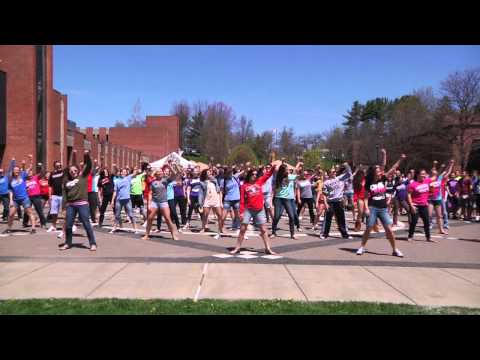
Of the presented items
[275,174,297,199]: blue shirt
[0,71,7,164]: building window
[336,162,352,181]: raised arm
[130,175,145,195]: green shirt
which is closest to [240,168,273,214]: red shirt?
[275,174,297,199]: blue shirt

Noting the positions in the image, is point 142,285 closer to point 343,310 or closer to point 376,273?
point 343,310

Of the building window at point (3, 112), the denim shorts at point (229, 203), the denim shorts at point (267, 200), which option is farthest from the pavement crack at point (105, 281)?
the building window at point (3, 112)

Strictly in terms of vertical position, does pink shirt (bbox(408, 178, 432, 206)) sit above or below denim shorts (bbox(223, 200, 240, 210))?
above

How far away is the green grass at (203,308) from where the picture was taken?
14.9ft

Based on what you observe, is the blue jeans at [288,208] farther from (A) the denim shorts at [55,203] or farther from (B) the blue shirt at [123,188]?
(A) the denim shorts at [55,203]

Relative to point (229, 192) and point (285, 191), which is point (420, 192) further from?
point (229, 192)

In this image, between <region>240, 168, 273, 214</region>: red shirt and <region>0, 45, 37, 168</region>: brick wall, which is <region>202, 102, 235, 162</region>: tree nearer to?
<region>0, 45, 37, 168</region>: brick wall

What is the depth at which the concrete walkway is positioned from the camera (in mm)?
5312

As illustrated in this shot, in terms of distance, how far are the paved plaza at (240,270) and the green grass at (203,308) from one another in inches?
12.2

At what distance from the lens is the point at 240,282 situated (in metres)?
5.95

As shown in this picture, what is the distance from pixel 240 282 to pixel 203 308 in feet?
4.46

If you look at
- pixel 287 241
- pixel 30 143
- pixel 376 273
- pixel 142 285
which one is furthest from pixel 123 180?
pixel 30 143

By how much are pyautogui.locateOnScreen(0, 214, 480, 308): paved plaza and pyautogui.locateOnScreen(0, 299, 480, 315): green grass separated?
1.02ft
